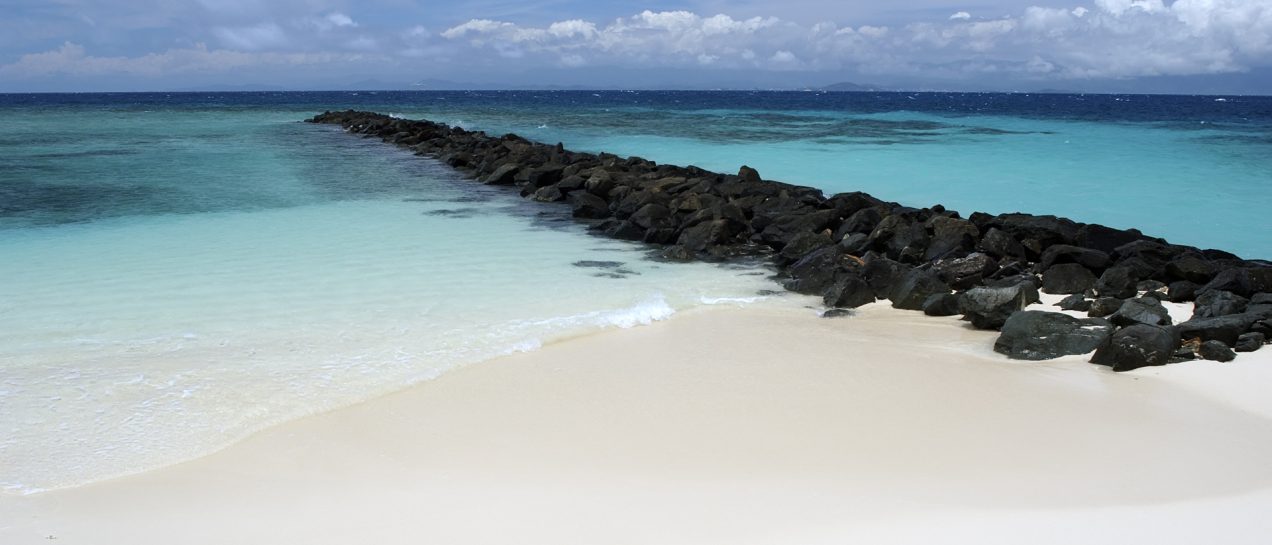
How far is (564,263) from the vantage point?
9.15 metres

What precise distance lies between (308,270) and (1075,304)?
6268 mm

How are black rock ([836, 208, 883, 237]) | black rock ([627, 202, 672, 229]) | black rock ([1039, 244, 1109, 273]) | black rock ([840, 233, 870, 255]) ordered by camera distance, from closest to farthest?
black rock ([1039, 244, 1109, 273])
black rock ([840, 233, 870, 255])
black rock ([836, 208, 883, 237])
black rock ([627, 202, 672, 229])

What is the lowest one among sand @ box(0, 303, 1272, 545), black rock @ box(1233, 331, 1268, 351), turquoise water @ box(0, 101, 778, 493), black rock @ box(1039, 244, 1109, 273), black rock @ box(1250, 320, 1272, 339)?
sand @ box(0, 303, 1272, 545)

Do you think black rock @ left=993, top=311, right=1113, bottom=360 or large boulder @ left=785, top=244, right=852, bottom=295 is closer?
black rock @ left=993, top=311, right=1113, bottom=360

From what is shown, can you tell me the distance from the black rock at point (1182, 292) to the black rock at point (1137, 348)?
2.07 m

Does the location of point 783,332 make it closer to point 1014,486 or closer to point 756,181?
point 1014,486

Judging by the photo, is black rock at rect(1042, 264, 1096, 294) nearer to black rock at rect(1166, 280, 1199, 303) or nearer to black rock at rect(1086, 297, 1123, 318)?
black rock at rect(1166, 280, 1199, 303)

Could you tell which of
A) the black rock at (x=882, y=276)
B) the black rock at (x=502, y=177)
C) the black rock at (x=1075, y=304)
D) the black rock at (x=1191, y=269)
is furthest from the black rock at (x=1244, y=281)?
the black rock at (x=502, y=177)

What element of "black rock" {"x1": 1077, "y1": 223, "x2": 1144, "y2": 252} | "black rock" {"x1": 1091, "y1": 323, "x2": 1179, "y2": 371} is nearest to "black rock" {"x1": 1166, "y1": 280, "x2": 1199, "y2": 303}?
"black rock" {"x1": 1077, "y1": 223, "x2": 1144, "y2": 252}

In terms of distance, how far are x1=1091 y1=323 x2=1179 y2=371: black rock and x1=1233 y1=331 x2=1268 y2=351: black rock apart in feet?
1.46

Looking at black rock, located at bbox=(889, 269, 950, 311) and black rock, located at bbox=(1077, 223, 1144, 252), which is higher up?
black rock, located at bbox=(1077, 223, 1144, 252)

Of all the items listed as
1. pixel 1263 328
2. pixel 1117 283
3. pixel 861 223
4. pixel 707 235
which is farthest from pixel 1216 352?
pixel 707 235

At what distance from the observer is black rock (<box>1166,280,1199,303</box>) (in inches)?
301

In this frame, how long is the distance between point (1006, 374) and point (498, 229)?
267 inches
